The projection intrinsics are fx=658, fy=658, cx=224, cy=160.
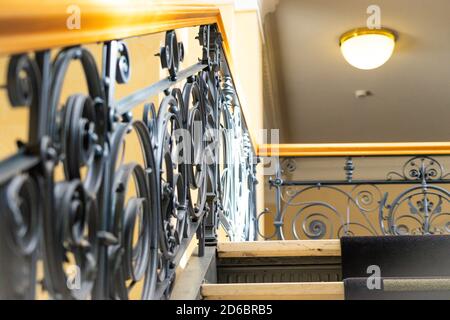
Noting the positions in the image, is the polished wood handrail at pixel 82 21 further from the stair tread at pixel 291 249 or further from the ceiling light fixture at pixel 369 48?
the ceiling light fixture at pixel 369 48

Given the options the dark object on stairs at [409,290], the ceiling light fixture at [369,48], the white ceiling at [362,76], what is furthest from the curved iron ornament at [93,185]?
the white ceiling at [362,76]

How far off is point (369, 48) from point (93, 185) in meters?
7.38

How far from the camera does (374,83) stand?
1059cm

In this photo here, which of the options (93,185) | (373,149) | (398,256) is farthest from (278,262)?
(373,149)

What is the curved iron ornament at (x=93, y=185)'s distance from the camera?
968mm

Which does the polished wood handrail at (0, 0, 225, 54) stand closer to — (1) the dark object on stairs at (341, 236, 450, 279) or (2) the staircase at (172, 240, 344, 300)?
(2) the staircase at (172, 240, 344, 300)

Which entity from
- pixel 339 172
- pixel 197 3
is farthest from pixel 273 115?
pixel 197 3

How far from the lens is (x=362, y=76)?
33.9ft

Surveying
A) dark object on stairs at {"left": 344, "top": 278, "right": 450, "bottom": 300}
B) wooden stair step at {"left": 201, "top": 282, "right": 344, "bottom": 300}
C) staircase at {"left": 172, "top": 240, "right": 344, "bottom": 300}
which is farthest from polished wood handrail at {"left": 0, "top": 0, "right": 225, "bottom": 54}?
staircase at {"left": 172, "top": 240, "right": 344, "bottom": 300}

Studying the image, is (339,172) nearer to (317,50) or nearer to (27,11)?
(317,50)

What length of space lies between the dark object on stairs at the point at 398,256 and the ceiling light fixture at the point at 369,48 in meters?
5.62

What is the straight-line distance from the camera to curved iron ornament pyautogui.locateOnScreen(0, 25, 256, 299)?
0.97m

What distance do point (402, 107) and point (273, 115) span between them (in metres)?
2.37
